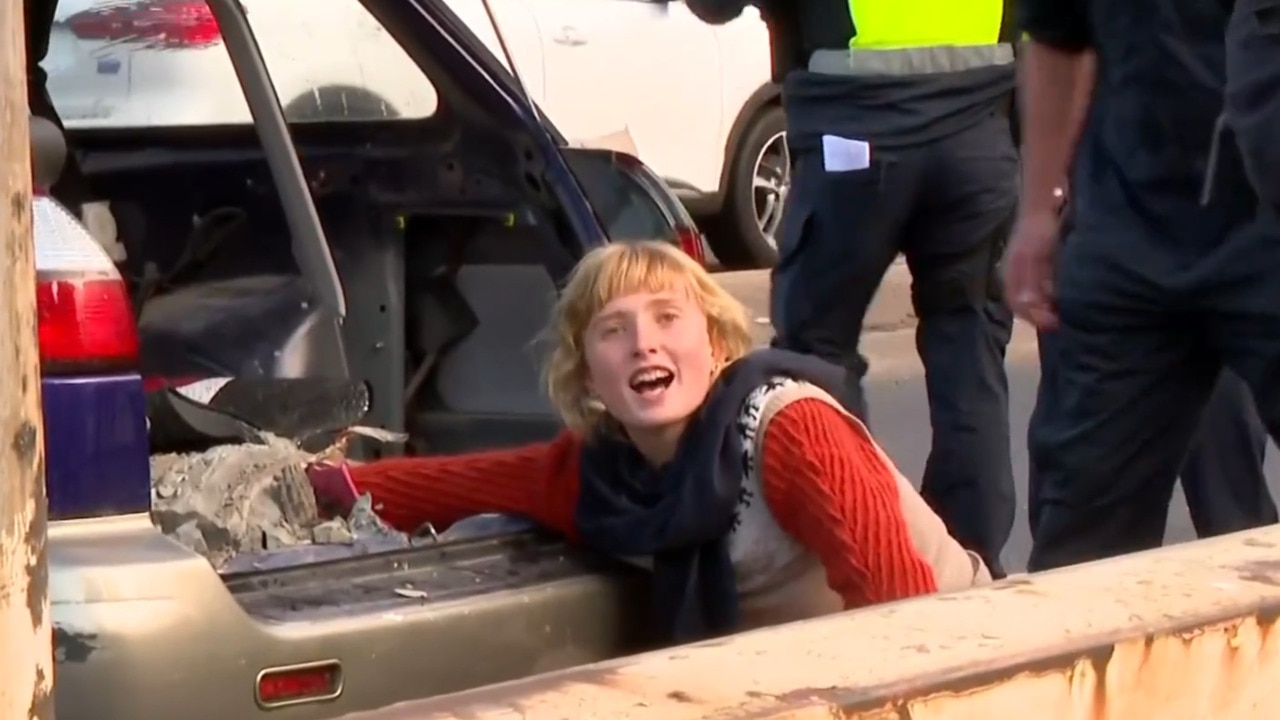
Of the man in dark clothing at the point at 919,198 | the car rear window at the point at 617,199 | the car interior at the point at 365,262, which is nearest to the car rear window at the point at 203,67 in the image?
the car interior at the point at 365,262

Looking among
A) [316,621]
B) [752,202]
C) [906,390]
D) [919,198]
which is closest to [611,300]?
[316,621]

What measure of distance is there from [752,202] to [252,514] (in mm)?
7350

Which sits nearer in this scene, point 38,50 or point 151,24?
point 38,50

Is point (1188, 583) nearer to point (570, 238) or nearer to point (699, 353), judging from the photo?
point (699, 353)

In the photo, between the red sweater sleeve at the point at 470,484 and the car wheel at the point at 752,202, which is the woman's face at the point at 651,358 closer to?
the red sweater sleeve at the point at 470,484

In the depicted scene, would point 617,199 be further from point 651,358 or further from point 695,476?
point 695,476

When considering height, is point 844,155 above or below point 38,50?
below

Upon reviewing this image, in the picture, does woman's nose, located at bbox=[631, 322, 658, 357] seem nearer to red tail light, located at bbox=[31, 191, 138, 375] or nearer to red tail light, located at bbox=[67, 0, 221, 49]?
red tail light, located at bbox=[31, 191, 138, 375]

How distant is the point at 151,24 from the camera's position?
6211mm

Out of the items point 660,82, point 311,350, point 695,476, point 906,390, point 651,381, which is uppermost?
point 651,381

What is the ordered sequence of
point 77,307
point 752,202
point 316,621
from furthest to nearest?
1. point 752,202
2. point 316,621
3. point 77,307

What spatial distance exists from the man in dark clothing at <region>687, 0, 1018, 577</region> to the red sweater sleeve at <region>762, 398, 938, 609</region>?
91cm

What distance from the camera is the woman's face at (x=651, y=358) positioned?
3.28 metres

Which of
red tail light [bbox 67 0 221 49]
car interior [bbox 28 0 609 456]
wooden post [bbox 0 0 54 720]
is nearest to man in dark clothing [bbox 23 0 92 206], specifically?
car interior [bbox 28 0 609 456]
